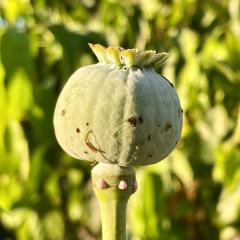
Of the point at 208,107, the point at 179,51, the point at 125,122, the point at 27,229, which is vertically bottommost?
the point at 27,229

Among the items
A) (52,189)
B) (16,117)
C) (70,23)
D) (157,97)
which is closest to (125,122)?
(157,97)

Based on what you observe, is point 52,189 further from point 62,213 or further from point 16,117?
point 16,117

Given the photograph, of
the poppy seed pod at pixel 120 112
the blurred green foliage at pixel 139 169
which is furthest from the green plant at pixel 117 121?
the blurred green foliage at pixel 139 169

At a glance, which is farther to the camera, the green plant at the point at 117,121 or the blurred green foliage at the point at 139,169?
the blurred green foliage at the point at 139,169

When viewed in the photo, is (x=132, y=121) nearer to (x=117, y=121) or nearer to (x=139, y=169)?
(x=117, y=121)

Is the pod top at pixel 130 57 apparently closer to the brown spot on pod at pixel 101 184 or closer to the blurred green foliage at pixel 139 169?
the brown spot on pod at pixel 101 184

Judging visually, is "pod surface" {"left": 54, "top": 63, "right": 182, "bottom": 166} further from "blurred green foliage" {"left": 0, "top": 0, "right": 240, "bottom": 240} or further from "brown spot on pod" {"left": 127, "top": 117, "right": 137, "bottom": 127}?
"blurred green foliage" {"left": 0, "top": 0, "right": 240, "bottom": 240}

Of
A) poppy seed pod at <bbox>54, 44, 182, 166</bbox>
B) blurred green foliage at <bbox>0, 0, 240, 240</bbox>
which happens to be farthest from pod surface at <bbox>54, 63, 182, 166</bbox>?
blurred green foliage at <bbox>0, 0, 240, 240</bbox>
